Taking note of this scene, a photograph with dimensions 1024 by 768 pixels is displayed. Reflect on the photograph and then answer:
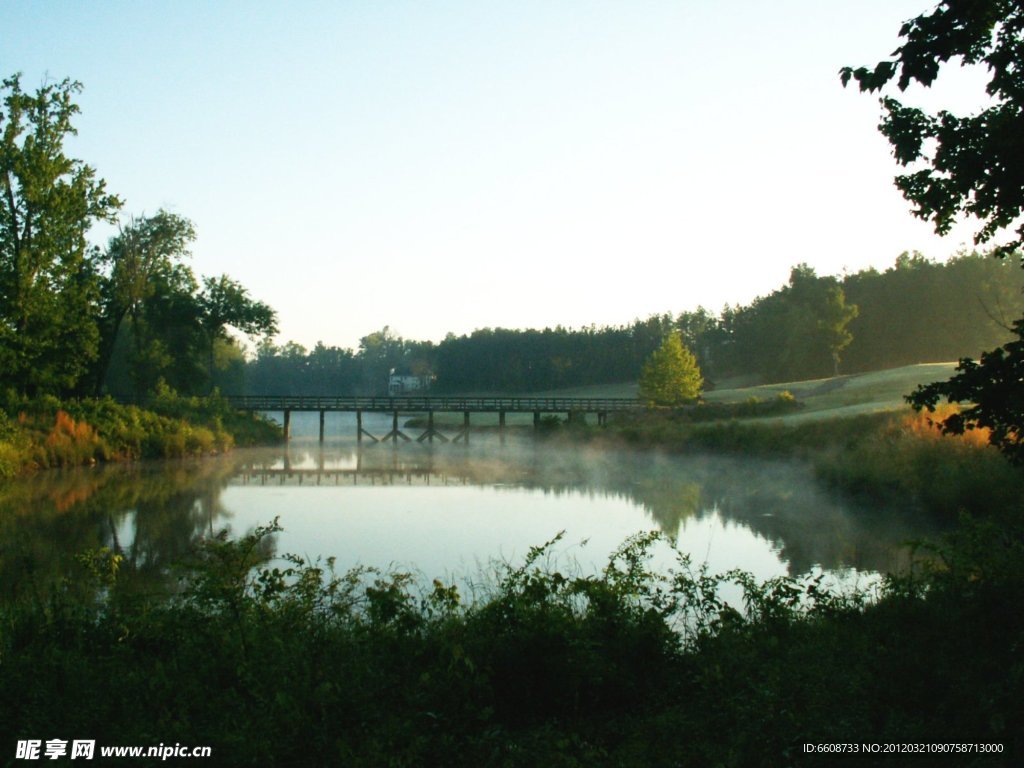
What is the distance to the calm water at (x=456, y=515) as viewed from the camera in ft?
41.9

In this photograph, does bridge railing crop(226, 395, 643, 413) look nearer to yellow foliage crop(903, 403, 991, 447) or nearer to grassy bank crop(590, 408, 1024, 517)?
grassy bank crop(590, 408, 1024, 517)

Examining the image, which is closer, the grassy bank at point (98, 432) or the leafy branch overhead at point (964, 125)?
the leafy branch overhead at point (964, 125)

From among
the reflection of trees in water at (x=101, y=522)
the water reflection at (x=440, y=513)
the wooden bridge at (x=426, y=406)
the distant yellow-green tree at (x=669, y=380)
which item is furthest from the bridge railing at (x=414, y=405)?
the reflection of trees in water at (x=101, y=522)

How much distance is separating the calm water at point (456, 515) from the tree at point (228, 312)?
80.5 feet

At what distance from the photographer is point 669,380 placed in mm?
51125

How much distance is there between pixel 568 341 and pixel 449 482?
77.7 meters

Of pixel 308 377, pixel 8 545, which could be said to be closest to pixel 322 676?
pixel 8 545

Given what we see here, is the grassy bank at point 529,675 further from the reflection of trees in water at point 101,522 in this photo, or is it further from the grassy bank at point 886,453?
the grassy bank at point 886,453

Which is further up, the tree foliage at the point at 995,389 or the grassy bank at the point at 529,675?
the tree foliage at the point at 995,389

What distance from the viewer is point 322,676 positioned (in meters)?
5.20

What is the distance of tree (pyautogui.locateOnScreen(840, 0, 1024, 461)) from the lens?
6.20 meters

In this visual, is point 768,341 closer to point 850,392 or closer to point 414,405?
point 850,392

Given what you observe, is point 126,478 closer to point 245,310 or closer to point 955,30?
point 955,30

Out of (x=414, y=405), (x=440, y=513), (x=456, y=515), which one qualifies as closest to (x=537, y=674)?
(x=456, y=515)
